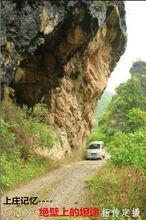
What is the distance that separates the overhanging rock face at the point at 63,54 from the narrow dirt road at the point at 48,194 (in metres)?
5.44

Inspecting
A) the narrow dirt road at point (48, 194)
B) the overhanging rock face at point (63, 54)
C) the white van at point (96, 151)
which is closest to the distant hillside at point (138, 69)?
the overhanging rock face at point (63, 54)

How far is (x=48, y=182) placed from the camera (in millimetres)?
19531

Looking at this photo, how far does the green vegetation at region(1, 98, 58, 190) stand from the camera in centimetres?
2056

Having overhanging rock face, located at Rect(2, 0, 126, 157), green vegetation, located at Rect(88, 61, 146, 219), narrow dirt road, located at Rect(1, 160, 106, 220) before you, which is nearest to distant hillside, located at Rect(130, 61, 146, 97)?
overhanging rock face, located at Rect(2, 0, 126, 157)

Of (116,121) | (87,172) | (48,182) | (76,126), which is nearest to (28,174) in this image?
(48,182)

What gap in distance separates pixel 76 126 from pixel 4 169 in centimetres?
2160

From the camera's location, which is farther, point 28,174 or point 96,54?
point 96,54

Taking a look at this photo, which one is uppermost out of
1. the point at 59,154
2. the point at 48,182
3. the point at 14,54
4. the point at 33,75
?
the point at 33,75

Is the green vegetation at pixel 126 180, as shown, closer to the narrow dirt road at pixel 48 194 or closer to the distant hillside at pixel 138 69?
the narrow dirt road at pixel 48 194

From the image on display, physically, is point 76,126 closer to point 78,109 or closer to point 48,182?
point 78,109

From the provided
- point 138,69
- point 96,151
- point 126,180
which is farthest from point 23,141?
point 138,69

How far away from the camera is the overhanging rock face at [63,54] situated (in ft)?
65.1

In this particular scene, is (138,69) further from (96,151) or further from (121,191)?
(121,191)

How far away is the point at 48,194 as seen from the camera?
53.2 ft
